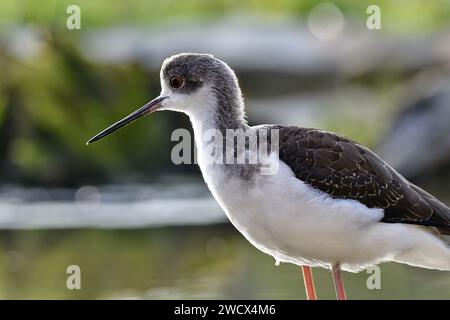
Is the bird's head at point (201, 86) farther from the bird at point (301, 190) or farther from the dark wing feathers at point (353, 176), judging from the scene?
the dark wing feathers at point (353, 176)

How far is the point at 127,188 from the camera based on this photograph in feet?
57.5

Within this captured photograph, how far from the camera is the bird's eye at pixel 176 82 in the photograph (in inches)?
353

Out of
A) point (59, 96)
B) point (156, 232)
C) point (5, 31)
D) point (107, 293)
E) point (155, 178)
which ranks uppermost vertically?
point (5, 31)

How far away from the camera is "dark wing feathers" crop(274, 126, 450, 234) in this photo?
8.62m

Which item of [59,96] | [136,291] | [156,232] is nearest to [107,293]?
[136,291]

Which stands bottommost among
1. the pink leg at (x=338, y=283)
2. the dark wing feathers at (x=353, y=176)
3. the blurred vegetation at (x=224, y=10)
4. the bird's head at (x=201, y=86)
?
the pink leg at (x=338, y=283)

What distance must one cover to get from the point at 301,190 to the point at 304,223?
230 mm

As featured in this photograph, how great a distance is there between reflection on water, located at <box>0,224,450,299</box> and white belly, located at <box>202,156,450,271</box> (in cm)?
252

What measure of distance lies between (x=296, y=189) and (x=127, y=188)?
9.33 meters

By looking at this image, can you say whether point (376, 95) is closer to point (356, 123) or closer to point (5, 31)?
point (356, 123)

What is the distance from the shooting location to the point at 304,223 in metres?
8.36

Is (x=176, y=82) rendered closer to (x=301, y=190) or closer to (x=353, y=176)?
(x=301, y=190)

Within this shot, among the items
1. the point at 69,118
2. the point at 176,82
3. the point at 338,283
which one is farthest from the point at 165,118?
the point at 338,283

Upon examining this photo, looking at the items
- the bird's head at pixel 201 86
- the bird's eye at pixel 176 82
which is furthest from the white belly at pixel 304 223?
the bird's eye at pixel 176 82
